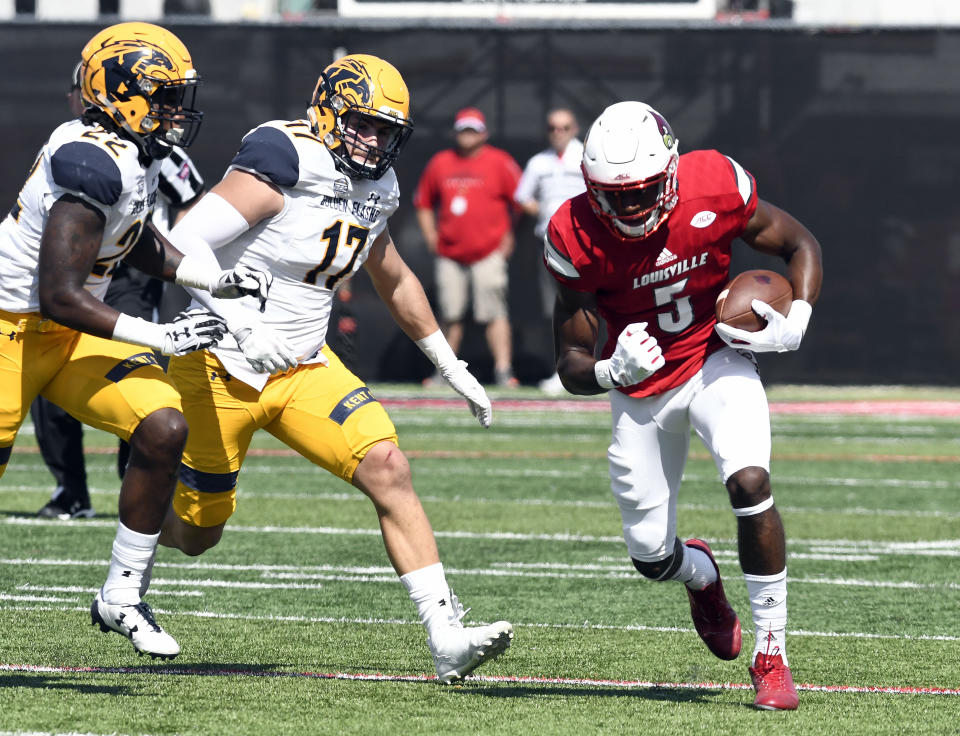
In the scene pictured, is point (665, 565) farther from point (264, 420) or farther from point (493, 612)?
point (264, 420)

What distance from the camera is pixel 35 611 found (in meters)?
5.52

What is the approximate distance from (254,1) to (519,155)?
101 inches

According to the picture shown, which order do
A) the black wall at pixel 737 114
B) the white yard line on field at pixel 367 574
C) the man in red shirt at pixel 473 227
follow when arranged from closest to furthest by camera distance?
the white yard line on field at pixel 367 574, the man in red shirt at pixel 473 227, the black wall at pixel 737 114

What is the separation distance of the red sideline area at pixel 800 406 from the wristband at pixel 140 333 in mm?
7888

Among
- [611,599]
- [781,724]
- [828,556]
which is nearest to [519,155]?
[828,556]

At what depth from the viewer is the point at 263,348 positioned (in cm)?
446

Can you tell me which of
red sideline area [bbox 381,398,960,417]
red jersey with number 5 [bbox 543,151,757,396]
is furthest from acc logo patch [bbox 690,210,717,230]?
red sideline area [bbox 381,398,960,417]

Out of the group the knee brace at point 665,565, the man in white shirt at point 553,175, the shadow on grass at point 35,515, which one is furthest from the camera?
the man in white shirt at point 553,175

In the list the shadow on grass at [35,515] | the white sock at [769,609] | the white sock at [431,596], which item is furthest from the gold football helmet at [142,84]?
the shadow on grass at [35,515]

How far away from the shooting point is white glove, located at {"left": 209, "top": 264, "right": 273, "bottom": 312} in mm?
4500

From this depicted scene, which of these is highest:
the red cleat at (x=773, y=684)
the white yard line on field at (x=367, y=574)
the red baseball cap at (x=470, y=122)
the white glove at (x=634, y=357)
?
the white glove at (x=634, y=357)

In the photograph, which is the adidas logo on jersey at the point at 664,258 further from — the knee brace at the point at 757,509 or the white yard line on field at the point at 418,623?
the white yard line on field at the point at 418,623

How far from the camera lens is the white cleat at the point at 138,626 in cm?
448

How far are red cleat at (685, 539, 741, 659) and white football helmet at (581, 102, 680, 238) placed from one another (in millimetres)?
1080
